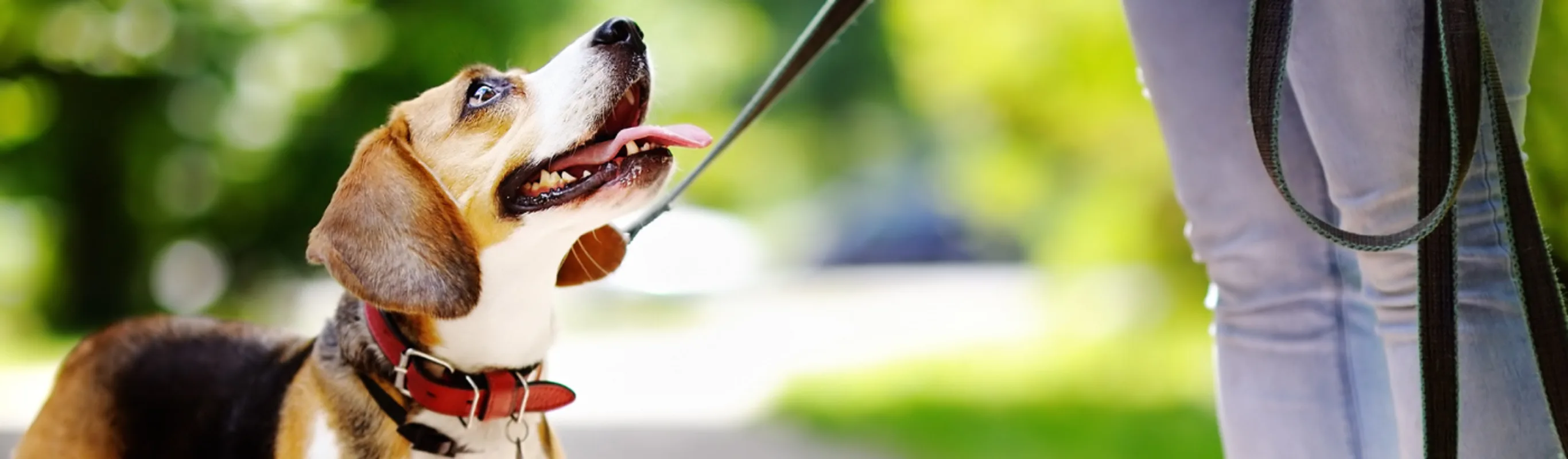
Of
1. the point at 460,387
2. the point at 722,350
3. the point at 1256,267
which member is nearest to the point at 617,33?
the point at 460,387

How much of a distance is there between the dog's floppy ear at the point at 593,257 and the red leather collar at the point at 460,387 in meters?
0.21

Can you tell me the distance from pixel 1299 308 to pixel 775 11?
776 cm

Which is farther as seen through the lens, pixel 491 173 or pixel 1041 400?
pixel 1041 400

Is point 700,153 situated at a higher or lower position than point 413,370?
higher

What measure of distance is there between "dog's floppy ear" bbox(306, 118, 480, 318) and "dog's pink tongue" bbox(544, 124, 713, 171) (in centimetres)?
17

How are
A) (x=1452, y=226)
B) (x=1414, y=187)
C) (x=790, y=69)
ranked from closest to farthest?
(x=1452, y=226), (x=1414, y=187), (x=790, y=69)

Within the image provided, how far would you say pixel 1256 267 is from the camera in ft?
5.50

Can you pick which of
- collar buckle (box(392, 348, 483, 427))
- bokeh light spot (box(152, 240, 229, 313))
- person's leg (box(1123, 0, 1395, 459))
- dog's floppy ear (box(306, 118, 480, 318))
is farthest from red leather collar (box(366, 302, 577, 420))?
bokeh light spot (box(152, 240, 229, 313))

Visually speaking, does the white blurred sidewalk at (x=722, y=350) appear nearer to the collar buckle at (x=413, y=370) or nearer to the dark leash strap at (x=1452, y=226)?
the collar buckle at (x=413, y=370)

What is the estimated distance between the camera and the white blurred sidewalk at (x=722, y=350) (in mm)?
4555

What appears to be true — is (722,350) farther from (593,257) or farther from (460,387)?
(460,387)

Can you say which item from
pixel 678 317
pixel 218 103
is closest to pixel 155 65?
pixel 218 103

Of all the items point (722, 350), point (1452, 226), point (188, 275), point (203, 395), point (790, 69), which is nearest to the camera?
point (1452, 226)

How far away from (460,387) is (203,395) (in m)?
0.44
